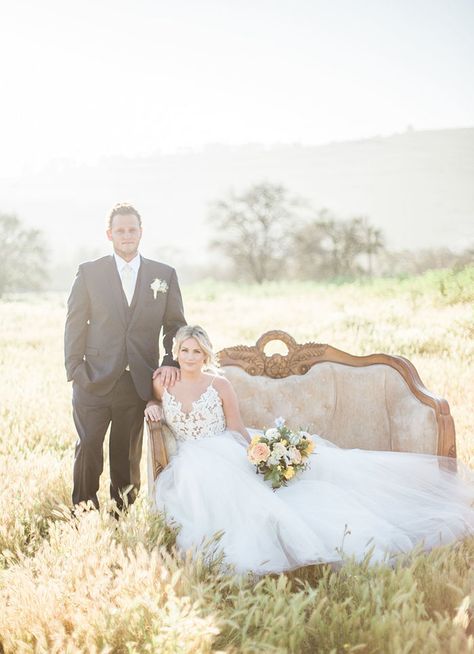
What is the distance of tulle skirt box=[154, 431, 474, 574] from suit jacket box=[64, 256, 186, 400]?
704 millimetres

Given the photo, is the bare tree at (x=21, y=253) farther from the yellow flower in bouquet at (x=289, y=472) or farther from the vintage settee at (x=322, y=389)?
the yellow flower in bouquet at (x=289, y=472)

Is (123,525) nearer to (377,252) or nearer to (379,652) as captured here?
(379,652)

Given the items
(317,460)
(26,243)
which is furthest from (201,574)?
(26,243)

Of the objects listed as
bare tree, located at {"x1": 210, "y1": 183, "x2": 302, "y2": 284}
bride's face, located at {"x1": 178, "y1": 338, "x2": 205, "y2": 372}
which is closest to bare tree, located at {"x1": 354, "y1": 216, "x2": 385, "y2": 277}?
bare tree, located at {"x1": 210, "y1": 183, "x2": 302, "y2": 284}

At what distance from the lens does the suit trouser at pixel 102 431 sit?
13.7 ft

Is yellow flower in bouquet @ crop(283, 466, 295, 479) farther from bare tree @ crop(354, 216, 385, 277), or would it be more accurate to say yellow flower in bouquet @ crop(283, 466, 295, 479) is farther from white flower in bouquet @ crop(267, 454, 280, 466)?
bare tree @ crop(354, 216, 385, 277)

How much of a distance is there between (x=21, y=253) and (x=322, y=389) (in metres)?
27.1

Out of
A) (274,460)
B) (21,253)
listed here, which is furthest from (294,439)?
(21,253)

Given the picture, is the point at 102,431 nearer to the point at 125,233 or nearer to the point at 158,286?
the point at 158,286

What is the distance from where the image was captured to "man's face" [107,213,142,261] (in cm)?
405

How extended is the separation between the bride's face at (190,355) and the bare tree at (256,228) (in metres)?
32.4

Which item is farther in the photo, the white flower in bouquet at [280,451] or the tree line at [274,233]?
the tree line at [274,233]

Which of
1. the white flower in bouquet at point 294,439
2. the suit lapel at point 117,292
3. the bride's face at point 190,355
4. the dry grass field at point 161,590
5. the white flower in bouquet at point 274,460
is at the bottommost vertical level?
the dry grass field at point 161,590

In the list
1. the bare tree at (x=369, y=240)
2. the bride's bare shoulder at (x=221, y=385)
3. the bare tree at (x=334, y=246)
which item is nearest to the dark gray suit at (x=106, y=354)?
the bride's bare shoulder at (x=221, y=385)
